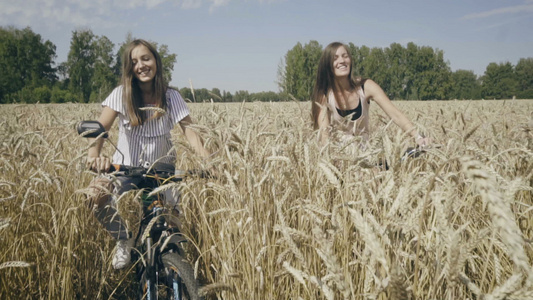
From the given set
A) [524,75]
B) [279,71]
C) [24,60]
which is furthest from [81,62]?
[524,75]

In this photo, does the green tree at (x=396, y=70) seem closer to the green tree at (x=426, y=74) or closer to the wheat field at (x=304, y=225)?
the green tree at (x=426, y=74)

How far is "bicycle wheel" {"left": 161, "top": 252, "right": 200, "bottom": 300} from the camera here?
1.85m

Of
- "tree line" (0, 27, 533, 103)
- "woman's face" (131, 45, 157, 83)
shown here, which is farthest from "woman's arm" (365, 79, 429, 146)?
"tree line" (0, 27, 533, 103)

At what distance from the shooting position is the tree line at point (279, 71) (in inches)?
1854

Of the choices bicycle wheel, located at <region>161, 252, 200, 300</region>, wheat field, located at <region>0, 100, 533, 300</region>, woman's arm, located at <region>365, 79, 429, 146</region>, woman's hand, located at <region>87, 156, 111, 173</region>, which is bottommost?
bicycle wheel, located at <region>161, 252, 200, 300</region>

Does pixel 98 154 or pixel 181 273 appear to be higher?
pixel 98 154

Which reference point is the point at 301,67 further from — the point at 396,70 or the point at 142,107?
the point at 142,107

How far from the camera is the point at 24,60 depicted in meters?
56.9

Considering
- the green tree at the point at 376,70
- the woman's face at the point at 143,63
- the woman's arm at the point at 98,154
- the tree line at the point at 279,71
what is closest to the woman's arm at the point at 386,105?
the woman's face at the point at 143,63

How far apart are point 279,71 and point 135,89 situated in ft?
172

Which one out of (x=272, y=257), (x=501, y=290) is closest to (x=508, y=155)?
(x=272, y=257)

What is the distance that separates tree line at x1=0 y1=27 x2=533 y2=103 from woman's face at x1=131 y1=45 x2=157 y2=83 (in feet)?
109

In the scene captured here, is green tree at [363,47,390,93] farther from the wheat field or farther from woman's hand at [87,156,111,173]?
woman's hand at [87,156,111,173]

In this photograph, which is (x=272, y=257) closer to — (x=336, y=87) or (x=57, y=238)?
(x=57, y=238)
